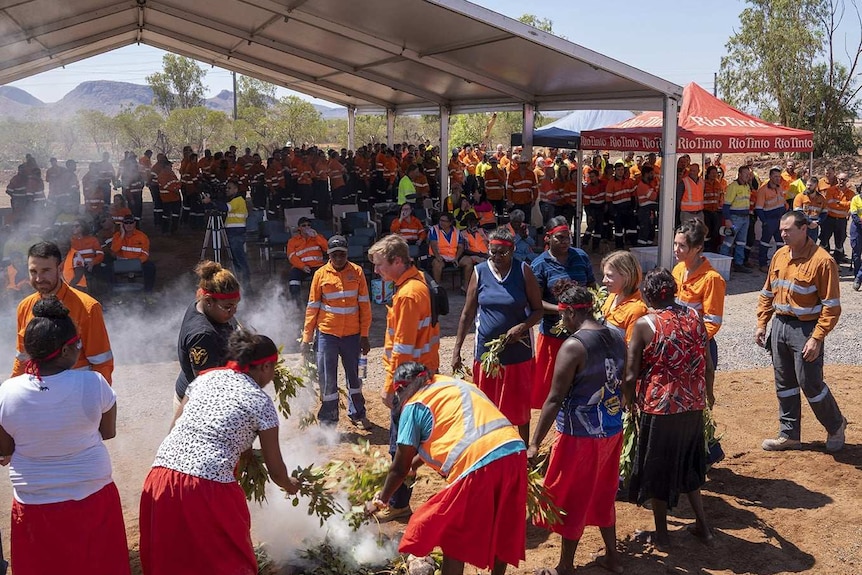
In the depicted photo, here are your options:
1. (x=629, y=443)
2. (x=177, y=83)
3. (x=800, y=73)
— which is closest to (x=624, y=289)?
(x=629, y=443)

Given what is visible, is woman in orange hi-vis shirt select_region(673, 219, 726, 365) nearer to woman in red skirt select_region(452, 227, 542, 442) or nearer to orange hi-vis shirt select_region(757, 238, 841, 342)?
orange hi-vis shirt select_region(757, 238, 841, 342)

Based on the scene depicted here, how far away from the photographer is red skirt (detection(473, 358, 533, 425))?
603cm

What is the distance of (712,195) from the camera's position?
16469mm

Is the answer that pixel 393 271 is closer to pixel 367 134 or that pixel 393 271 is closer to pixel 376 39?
pixel 376 39

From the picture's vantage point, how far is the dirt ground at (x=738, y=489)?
16.8 feet

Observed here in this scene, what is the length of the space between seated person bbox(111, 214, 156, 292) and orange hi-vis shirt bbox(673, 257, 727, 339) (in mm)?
9208

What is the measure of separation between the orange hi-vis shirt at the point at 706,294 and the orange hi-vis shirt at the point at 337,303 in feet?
8.99

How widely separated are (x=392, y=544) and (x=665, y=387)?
6.41 feet

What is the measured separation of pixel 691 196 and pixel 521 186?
3.79m

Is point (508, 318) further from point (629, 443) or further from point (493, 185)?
point (493, 185)

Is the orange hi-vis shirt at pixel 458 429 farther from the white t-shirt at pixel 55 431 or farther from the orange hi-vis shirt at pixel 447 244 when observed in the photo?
the orange hi-vis shirt at pixel 447 244

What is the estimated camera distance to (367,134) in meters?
51.6

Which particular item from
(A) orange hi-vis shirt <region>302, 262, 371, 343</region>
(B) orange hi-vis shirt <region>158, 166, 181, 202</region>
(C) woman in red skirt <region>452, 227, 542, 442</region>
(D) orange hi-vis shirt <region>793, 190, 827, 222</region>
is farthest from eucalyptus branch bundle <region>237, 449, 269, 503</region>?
(B) orange hi-vis shirt <region>158, 166, 181, 202</region>

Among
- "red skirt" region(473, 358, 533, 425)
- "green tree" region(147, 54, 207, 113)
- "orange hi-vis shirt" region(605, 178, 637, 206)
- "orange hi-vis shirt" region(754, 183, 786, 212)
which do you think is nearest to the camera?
"red skirt" region(473, 358, 533, 425)
